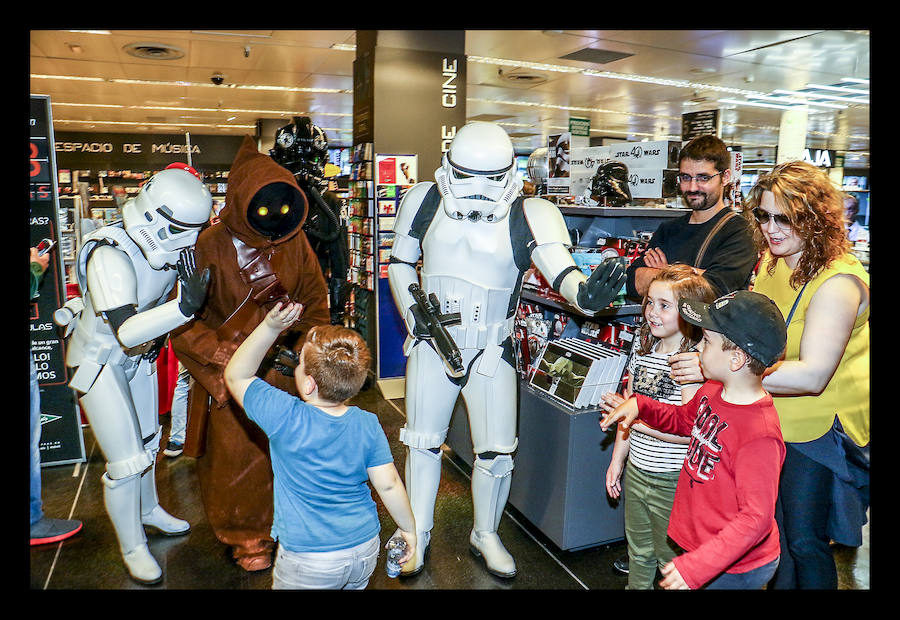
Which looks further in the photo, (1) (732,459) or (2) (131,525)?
(2) (131,525)

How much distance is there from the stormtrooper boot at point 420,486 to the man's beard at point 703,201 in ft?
5.45

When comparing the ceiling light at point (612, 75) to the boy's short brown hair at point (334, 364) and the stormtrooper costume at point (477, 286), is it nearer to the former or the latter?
the stormtrooper costume at point (477, 286)

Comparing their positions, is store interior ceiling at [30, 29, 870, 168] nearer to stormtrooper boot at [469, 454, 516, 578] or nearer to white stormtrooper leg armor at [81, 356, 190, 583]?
white stormtrooper leg armor at [81, 356, 190, 583]

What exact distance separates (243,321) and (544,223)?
135 cm

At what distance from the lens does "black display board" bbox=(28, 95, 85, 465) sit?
374cm

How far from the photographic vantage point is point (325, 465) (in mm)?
1771

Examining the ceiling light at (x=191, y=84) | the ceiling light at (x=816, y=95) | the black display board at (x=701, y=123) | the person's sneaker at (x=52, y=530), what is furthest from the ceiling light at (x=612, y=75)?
the person's sneaker at (x=52, y=530)

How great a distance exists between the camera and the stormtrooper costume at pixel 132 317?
234cm

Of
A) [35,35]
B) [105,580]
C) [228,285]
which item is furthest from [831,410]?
[35,35]

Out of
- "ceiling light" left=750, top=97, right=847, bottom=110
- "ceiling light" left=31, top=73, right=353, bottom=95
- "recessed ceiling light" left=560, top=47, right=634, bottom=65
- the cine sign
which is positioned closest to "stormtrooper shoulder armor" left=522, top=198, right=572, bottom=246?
"recessed ceiling light" left=560, top=47, right=634, bottom=65

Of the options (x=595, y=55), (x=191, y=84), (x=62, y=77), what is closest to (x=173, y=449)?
(x=595, y=55)

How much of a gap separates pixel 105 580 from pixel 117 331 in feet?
4.15

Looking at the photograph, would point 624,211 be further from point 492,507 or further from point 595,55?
point 595,55

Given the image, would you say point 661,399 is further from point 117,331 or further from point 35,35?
point 35,35
